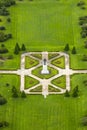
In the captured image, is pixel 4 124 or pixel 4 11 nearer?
pixel 4 124

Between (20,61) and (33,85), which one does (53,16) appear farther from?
(33,85)

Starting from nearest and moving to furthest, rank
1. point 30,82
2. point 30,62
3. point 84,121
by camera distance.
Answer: point 84,121 → point 30,82 → point 30,62

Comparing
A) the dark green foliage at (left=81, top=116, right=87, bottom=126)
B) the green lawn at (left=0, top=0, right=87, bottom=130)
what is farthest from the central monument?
the dark green foliage at (left=81, top=116, right=87, bottom=126)

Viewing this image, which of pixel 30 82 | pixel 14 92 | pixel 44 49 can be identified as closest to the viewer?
pixel 14 92

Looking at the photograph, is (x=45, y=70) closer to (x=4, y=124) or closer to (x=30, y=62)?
(x=30, y=62)

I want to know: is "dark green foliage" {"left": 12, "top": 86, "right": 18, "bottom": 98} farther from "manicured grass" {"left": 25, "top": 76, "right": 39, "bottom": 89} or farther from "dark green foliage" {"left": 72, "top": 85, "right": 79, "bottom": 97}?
"dark green foliage" {"left": 72, "top": 85, "right": 79, "bottom": 97}

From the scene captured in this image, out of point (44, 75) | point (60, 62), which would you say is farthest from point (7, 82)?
point (60, 62)

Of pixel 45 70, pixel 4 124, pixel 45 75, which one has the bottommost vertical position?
pixel 4 124

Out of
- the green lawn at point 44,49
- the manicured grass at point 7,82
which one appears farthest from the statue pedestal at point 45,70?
the manicured grass at point 7,82

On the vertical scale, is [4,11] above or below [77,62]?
above

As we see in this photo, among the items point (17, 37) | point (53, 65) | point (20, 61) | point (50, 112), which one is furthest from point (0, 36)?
point (50, 112)
